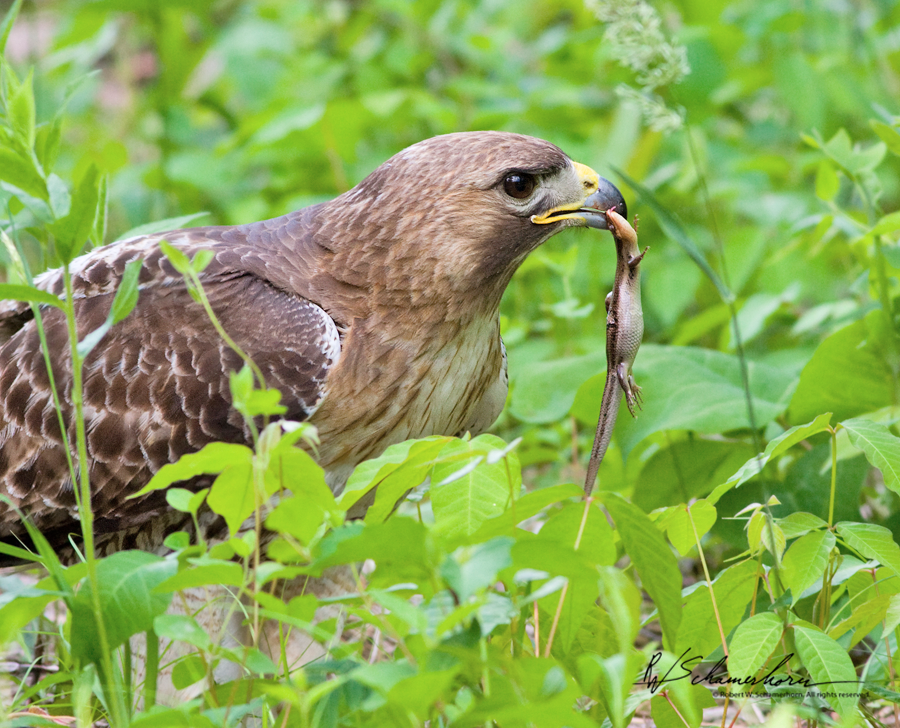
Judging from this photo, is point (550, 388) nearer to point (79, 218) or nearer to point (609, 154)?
point (79, 218)

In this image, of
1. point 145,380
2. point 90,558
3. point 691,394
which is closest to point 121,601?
point 90,558

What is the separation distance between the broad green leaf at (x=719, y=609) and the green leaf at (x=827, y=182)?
4.67ft

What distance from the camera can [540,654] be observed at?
6.21 feet

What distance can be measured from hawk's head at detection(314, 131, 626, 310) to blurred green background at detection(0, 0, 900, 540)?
12.5 inches

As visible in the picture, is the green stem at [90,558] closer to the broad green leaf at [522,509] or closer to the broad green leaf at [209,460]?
the broad green leaf at [209,460]

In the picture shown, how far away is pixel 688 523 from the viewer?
202 centimetres

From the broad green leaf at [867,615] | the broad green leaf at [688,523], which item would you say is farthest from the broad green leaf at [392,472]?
the broad green leaf at [867,615]

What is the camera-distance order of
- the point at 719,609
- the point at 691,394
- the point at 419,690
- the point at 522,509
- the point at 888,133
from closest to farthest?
the point at 419,690
the point at 522,509
the point at 719,609
the point at 888,133
the point at 691,394

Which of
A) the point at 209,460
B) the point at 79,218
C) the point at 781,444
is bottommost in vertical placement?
the point at 781,444

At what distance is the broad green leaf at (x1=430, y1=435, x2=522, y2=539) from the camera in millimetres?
1791

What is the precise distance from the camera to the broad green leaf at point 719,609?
→ 2.05 meters

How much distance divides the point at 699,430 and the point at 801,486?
410mm

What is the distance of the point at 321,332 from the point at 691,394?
3.47 ft

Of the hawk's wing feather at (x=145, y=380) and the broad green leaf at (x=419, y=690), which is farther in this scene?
→ the hawk's wing feather at (x=145, y=380)
